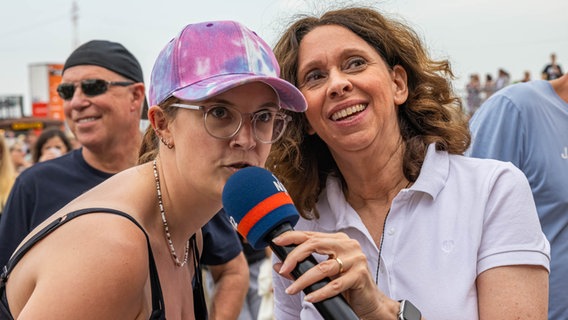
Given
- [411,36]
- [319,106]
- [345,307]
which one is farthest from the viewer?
[411,36]

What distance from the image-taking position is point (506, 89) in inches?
144

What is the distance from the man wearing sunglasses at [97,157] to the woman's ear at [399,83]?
163cm

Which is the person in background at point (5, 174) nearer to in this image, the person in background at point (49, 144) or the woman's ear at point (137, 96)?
the person in background at point (49, 144)

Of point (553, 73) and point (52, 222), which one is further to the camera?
point (553, 73)

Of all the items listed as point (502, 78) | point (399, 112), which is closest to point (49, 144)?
point (399, 112)

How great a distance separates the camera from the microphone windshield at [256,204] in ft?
5.97

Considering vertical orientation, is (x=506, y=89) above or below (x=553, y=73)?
above

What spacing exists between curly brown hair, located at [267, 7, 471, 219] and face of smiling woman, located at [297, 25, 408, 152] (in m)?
0.06

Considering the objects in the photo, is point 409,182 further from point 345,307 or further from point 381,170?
point 345,307

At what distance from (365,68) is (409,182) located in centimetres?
49

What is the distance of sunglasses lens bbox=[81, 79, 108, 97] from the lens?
4.33m

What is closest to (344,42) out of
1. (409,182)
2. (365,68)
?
(365,68)

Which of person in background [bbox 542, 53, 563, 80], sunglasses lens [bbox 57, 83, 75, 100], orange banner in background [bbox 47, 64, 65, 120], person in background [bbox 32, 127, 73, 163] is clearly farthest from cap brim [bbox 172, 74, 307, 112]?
orange banner in background [bbox 47, 64, 65, 120]

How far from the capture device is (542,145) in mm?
3422
